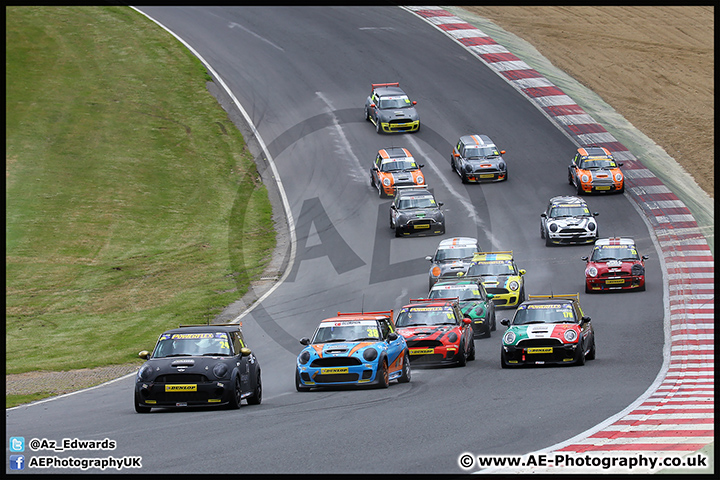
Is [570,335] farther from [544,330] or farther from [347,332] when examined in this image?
[347,332]

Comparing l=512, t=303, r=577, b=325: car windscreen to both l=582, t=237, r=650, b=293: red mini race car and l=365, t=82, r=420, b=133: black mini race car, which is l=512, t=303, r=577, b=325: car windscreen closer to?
l=582, t=237, r=650, b=293: red mini race car

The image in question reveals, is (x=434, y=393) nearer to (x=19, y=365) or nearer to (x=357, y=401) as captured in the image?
(x=357, y=401)

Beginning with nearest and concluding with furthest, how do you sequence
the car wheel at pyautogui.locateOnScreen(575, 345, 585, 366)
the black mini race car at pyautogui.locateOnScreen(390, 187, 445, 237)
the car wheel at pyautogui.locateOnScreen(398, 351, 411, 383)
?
the car wheel at pyautogui.locateOnScreen(398, 351, 411, 383) < the car wheel at pyautogui.locateOnScreen(575, 345, 585, 366) < the black mini race car at pyautogui.locateOnScreen(390, 187, 445, 237)

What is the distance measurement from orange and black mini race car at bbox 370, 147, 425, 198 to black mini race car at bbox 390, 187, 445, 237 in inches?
157

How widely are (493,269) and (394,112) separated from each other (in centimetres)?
2261

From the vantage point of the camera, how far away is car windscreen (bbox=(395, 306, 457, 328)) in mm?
22031

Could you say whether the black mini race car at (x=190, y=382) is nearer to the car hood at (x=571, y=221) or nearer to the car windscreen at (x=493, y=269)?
the car windscreen at (x=493, y=269)

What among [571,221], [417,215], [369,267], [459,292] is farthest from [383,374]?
[417,215]

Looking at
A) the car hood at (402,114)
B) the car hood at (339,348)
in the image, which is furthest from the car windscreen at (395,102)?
the car hood at (339,348)

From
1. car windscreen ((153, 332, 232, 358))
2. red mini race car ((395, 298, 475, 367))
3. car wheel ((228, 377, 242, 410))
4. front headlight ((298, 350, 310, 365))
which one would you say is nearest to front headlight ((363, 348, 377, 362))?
front headlight ((298, 350, 310, 365))

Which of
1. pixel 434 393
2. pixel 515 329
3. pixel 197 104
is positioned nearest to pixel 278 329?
pixel 515 329

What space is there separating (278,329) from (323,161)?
74.4 ft

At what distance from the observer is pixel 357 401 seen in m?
16.6

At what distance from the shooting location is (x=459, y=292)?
85.9ft
